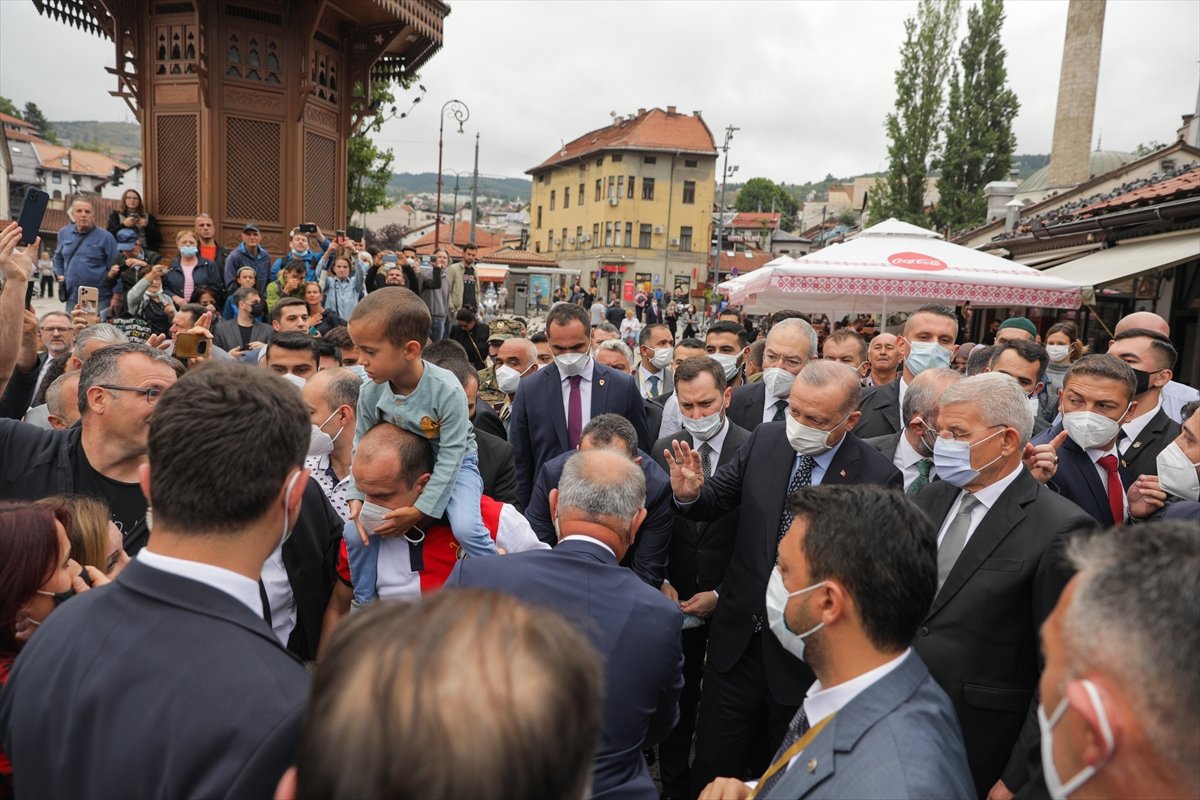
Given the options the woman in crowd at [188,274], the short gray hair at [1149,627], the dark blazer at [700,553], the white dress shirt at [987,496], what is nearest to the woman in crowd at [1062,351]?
the dark blazer at [700,553]

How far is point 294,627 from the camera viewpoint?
3396 millimetres

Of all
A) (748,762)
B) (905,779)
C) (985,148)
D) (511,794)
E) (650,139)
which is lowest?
(748,762)

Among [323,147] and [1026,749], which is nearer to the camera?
[1026,749]

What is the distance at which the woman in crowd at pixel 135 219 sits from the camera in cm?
1080

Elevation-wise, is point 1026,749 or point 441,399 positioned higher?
point 441,399

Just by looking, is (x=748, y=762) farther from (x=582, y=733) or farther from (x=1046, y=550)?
(x=582, y=733)

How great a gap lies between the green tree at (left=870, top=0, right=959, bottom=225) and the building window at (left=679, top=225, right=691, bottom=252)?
28716 millimetres

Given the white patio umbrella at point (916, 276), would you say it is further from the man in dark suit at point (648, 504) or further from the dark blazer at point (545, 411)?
the man in dark suit at point (648, 504)

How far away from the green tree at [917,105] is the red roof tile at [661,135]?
91.6 feet

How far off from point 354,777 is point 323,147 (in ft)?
44.4

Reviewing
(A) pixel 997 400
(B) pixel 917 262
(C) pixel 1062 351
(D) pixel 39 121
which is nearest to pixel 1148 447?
(A) pixel 997 400

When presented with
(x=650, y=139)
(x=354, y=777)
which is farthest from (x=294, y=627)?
(x=650, y=139)

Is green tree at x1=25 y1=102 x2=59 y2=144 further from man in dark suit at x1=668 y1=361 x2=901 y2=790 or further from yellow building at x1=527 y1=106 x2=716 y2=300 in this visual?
man in dark suit at x1=668 y1=361 x2=901 y2=790

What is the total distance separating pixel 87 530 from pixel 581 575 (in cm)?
167
